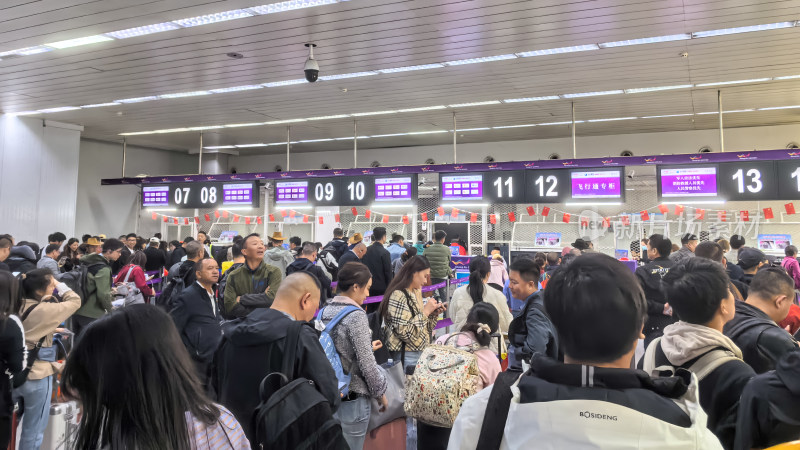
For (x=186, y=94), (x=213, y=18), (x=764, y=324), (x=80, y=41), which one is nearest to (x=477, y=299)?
(x=764, y=324)

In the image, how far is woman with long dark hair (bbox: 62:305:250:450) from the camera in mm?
1298

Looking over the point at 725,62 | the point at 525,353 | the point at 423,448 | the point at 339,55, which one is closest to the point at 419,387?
the point at 423,448

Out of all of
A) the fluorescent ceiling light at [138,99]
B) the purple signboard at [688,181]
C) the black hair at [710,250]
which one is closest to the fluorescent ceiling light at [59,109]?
the fluorescent ceiling light at [138,99]

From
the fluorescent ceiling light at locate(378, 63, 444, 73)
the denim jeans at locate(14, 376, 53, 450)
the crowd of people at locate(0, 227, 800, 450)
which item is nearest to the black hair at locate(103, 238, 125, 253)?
the crowd of people at locate(0, 227, 800, 450)

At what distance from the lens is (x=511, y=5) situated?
16.8 feet

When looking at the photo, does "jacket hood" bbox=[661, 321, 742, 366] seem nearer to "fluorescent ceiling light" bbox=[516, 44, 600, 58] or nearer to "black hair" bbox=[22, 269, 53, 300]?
"black hair" bbox=[22, 269, 53, 300]

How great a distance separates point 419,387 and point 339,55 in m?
4.99

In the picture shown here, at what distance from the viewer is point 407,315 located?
4027 mm

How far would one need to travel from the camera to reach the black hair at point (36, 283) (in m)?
3.65

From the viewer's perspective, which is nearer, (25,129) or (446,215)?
(25,129)

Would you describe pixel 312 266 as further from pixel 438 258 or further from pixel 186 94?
pixel 186 94

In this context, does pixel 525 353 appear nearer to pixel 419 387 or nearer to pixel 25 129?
pixel 419 387

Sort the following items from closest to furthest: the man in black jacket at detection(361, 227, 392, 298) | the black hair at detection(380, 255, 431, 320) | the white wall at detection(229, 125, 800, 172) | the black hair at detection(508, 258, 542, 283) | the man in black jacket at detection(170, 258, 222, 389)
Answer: the black hair at detection(508, 258, 542, 283)
the man in black jacket at detection(170, 258, 222, 389)
the black hair at detection(380, 255, 431, 320)
the man in black jacket at detection(361, 227, 392, 298)
the white wall at detection(229, 125, 800, 172)

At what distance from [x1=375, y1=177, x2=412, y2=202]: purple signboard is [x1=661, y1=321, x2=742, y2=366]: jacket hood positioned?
779cm
